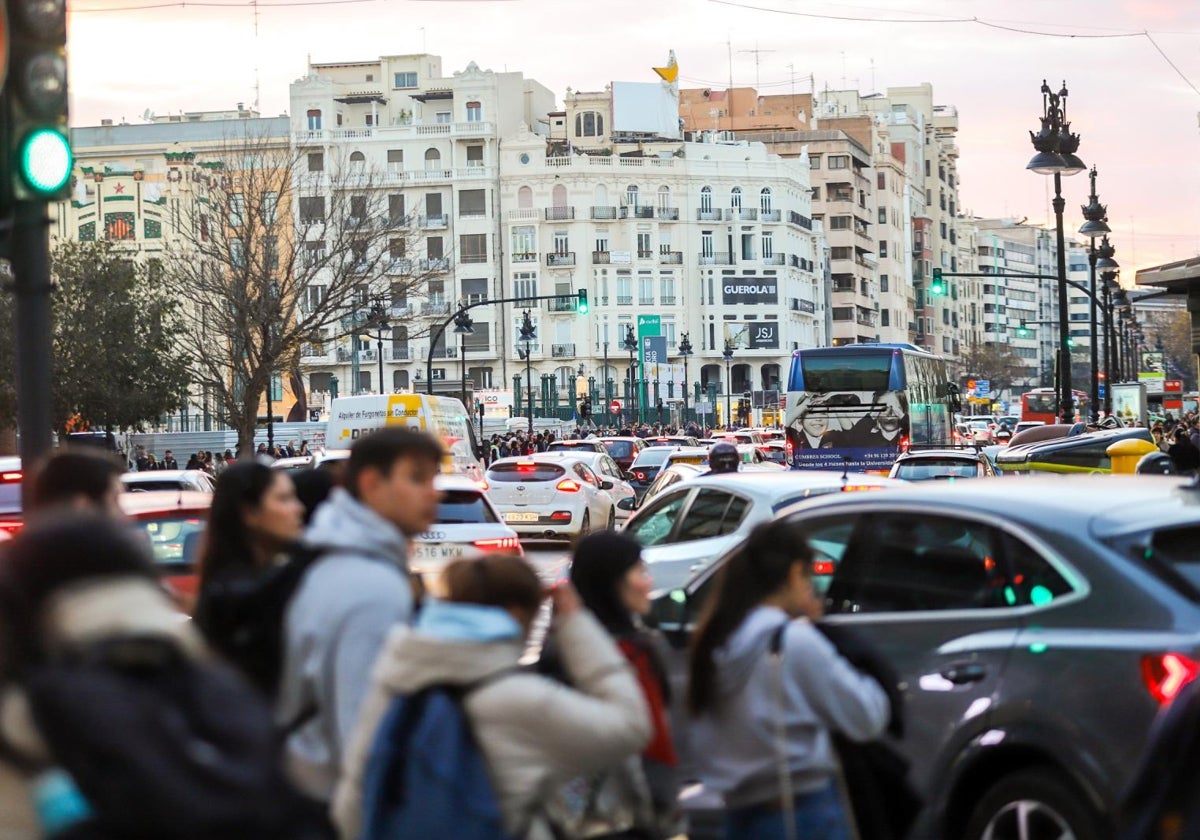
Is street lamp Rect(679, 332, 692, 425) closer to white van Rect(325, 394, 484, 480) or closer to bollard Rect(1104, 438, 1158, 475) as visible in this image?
white van Rect(325, 394, 484, 480)

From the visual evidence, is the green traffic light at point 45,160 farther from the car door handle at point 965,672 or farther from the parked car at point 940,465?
the parked car at point 940,465

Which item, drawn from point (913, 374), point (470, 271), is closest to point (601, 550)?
point (913, 374)

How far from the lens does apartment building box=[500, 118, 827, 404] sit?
383 feet

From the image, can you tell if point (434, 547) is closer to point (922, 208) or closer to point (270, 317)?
point (270, 317)

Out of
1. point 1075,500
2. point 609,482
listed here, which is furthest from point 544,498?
point 1075,500

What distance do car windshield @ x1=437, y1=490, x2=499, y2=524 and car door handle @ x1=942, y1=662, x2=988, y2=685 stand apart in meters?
11.4

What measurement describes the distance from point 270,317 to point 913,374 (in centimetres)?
1872

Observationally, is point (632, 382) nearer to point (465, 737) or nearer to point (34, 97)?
point (34, 97)

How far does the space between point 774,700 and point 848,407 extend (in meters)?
36.3

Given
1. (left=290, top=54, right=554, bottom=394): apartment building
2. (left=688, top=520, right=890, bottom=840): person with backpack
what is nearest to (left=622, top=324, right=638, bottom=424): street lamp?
(left=290, top=54, right=554, bottom=394): apartment building

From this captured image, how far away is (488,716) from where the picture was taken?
4.29 metres

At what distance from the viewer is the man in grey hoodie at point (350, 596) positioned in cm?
464

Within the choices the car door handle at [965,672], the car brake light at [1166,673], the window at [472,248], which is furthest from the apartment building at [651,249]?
the car brake light at [1166,673]

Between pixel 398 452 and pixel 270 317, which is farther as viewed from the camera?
pixel 270 317
